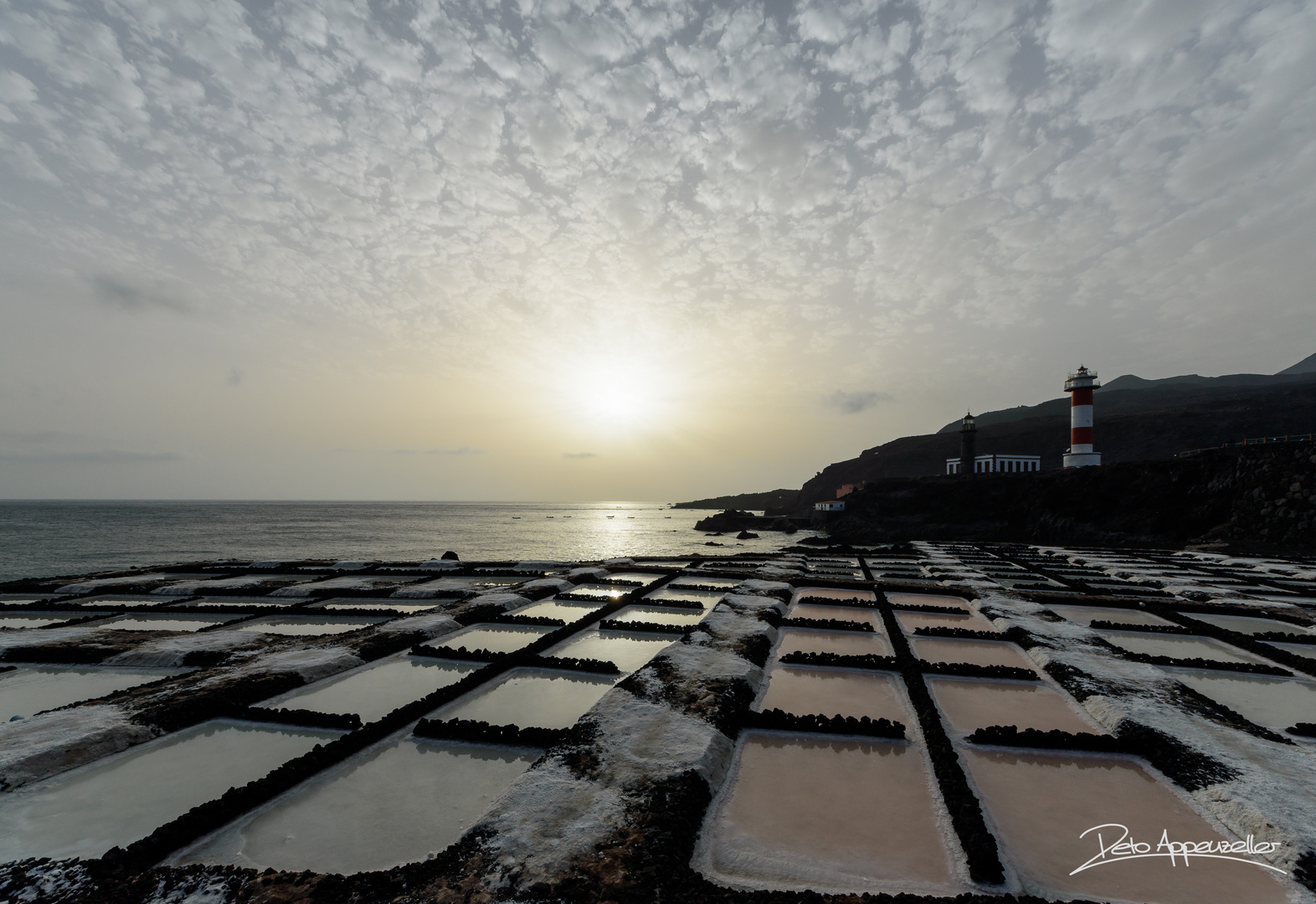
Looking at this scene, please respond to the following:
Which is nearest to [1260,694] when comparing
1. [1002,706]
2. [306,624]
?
[1002,706]

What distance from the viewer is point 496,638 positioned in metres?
13.5

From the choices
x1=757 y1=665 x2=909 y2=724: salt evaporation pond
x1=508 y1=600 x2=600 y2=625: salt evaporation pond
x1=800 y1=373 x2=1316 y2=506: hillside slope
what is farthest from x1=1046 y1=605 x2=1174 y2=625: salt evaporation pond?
x1=800 y1=373 x2=1316 y2=506: hillside slope

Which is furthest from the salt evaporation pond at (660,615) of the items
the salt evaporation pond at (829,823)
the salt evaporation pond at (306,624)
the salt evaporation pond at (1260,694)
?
the salt evaporation pond at (1260,694)

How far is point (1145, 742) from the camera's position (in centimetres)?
757

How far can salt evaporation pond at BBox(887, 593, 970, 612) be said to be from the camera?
57.4 feet

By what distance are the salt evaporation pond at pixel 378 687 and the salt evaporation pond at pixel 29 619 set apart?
11.0 meters

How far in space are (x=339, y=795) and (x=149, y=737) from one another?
3911mm

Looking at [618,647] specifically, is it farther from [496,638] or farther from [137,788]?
[137,788]

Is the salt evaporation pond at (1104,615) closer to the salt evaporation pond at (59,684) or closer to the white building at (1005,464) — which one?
the salt evaporation pond at (59,684)

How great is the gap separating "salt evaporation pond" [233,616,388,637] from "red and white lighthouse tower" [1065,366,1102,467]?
6383cm

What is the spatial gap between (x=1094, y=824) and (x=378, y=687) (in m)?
10.8

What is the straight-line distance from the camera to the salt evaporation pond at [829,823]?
5.02 metres

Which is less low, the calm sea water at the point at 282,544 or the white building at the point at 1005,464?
the white building at the point at 1005,464

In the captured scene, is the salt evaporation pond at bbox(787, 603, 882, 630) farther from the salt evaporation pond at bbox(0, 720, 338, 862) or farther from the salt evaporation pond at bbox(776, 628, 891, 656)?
the salt evaporation pond at bbox(0, 720, 338, 862)
